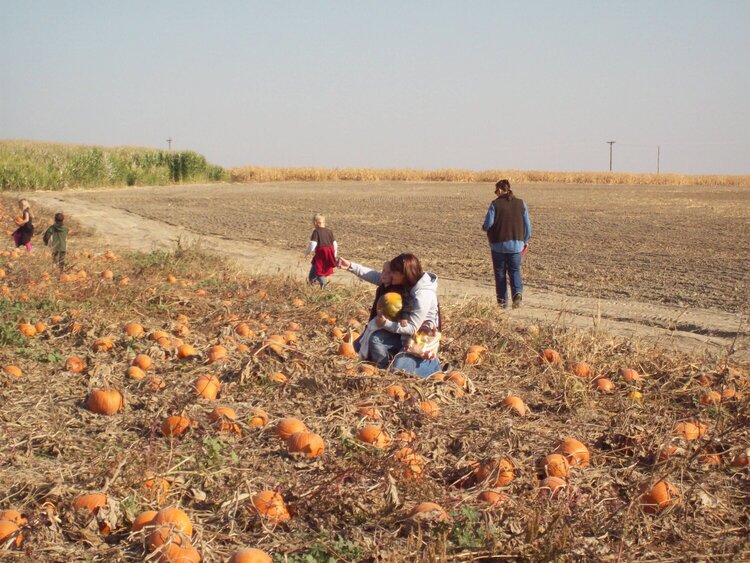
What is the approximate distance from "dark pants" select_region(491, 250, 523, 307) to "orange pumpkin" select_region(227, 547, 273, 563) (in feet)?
24.6

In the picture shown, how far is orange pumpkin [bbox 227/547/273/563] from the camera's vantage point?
10.6 feet

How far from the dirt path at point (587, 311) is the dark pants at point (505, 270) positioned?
28cm

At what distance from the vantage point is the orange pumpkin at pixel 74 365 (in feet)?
19.8

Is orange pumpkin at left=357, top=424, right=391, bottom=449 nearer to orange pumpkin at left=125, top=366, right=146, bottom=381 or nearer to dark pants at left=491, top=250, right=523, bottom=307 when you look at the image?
orange pumpkin at left=125, top=366, right=146, bottom=381

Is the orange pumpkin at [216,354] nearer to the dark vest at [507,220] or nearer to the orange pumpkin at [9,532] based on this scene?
the orange pumpkin at [9,532]

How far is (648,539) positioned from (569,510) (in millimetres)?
368

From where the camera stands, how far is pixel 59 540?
3.54 meters

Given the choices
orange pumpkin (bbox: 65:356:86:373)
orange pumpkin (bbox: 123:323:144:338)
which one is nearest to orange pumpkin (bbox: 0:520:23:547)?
orange pumpkin (bbox: 65:356:86:373)

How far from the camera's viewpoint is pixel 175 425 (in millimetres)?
4691

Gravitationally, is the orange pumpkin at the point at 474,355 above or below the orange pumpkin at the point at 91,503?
above

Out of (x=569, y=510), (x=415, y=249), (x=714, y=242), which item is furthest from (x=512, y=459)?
(x=714, y=242)

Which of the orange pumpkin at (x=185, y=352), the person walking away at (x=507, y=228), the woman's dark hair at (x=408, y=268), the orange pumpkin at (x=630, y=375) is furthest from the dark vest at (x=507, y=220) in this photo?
the orange pumpkin at (x=185, y=352)

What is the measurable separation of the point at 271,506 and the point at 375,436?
37.6 inches

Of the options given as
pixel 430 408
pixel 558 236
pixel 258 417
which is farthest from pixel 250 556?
pixel 558 236
